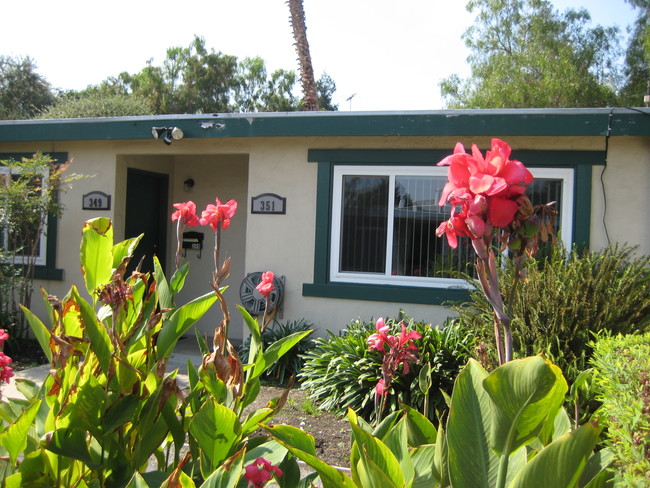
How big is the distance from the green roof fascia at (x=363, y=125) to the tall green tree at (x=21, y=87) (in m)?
18.3

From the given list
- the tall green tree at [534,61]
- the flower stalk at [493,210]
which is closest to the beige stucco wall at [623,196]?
the flower stalk at [493,210]

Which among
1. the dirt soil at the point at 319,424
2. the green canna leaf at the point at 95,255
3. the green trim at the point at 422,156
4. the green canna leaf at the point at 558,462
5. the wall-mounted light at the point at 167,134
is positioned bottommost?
the dirt soil at the point at 319,424

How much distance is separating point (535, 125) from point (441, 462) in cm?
495

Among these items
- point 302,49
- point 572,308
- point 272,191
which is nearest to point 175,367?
point 272,191

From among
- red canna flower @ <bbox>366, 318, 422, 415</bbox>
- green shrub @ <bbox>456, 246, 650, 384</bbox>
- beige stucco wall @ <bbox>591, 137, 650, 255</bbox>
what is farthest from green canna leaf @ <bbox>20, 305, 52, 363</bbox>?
beige stucco wall @ <bbox>591, 137, 650, 255</bbox>

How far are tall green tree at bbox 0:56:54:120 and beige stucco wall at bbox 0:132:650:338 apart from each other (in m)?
17.9

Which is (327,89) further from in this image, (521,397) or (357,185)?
(521,397)

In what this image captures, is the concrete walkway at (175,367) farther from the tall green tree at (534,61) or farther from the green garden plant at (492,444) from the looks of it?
the tall green tree at (534,61)

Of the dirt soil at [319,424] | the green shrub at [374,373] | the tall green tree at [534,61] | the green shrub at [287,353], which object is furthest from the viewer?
the tall green tree at [534,61]

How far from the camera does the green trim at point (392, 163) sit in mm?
6238

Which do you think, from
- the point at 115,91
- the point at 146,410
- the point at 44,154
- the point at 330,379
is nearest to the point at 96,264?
the point at 146,410

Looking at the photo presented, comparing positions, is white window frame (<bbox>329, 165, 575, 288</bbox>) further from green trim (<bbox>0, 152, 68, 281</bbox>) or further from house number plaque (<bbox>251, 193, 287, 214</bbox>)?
green trim (<bbox>0, 152, 68, 281</bbox>)

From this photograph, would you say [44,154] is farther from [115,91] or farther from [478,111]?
[115,91]

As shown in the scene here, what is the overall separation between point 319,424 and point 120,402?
311 centimetres
